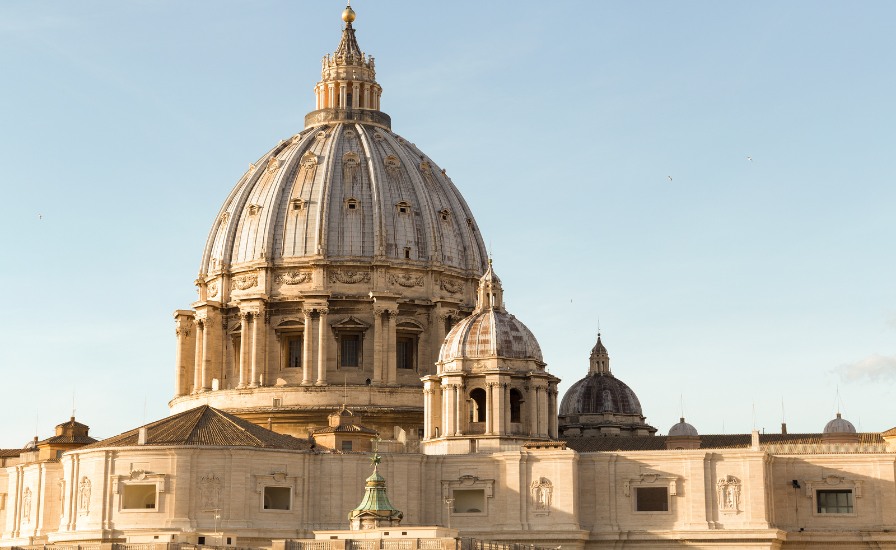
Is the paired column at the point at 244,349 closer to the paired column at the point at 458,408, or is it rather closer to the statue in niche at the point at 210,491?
the paired column at the point at 458,408

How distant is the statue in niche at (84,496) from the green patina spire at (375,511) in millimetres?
16242

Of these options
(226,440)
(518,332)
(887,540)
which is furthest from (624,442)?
(226,440)

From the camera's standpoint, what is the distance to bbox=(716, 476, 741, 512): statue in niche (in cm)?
10244

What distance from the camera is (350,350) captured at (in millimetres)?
131000

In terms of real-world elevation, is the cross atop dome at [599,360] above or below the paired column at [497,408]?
above

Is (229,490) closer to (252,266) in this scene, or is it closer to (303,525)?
(303,525)

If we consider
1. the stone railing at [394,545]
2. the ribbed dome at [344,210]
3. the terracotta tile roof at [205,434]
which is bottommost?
the stone railing at [394,545]

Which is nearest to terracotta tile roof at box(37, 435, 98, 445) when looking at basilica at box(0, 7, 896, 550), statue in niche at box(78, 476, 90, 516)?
basilica at box(0, 7, 896, 550)

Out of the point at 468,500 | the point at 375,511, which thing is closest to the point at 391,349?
the point at 468,500

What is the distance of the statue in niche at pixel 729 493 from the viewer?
10244 cm

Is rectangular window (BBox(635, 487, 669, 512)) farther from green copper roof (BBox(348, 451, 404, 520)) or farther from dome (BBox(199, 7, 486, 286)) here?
dome (BBox(199, 7, 486, 286))

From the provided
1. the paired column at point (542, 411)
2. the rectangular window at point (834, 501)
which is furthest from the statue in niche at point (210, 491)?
the rectangular window at point (834, 501)

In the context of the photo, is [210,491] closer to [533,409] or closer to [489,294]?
[533,409]

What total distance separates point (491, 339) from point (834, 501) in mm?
22304
